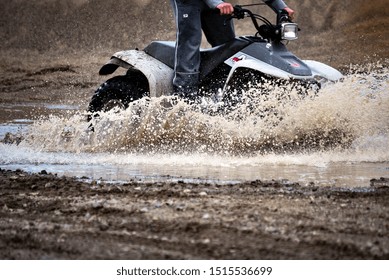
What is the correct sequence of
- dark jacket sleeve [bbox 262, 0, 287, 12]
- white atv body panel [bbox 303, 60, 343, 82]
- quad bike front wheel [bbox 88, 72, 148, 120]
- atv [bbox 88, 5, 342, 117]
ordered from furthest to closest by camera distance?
quad bike front wheel [bbox 88, 72, 148, 120] < dark jacket sleeve [bbox 262, 0, 287, 12] < white atv body panel [bbox 303, 60, 343, 82] < atv [bbox 88, 5, 342, 117]

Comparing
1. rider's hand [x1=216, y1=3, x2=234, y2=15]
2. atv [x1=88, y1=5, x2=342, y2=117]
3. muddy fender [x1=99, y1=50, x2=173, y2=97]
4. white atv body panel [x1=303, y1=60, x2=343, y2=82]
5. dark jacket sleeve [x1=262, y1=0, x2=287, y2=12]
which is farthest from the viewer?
muddy fender [x1=99, y1=50, x2=173, y2=97]

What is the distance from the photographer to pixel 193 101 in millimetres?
9211

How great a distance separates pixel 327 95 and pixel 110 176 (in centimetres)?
239

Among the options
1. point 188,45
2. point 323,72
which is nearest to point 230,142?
point 188,45

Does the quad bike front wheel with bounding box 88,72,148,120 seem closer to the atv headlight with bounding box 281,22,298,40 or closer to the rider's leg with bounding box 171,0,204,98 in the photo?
the rider's leg with bounding box 171,0,204,98

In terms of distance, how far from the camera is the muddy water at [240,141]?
8.39m

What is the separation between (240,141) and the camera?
9.06 meters

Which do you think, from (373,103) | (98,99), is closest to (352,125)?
(373,103)

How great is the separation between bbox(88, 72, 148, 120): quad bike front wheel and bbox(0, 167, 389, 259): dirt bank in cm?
265

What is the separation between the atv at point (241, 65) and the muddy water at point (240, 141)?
0.17 meters

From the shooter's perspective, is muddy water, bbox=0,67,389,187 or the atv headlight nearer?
muddy water, bbox=0,67,389,187

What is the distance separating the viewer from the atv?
8906 mm

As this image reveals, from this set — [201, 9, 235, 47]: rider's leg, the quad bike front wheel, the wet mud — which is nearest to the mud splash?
the quad bike front wheel

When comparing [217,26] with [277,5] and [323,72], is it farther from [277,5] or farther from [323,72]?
[323,72]
